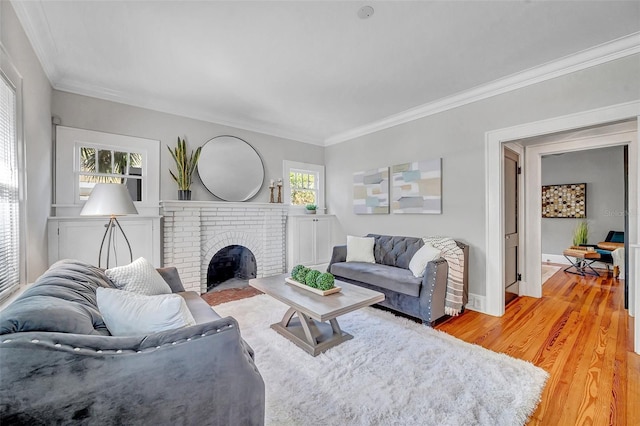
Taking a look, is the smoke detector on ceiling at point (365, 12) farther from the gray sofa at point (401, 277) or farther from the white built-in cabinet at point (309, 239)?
the white built-in cabinet at point (309, 239)

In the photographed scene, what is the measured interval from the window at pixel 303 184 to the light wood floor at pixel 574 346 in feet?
9.97

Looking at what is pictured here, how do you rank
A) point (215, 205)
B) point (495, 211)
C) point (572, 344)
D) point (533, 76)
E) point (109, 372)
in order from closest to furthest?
1. point (109, 372)
2. point (572, 344)
3. point (533, 76)
4. point (495, 211)
5. point (215, 205)

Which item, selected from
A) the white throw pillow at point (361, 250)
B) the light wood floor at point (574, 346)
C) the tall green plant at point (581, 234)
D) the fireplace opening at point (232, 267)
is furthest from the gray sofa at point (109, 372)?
the tall green plant at point (581, 234)

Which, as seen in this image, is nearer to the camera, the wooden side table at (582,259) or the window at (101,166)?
the window at (101,166)

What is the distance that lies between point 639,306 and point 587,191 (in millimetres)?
4698

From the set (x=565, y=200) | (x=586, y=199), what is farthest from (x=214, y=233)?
(x=586, y=199)

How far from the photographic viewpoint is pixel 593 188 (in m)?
5.56

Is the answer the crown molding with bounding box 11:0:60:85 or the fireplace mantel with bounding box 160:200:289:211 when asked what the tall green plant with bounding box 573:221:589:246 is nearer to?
the fireplace mantel with bounding box 160:200:289:211

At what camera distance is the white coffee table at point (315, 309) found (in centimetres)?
205

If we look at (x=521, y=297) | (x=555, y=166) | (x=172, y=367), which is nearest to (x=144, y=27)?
(x=172, y=367)

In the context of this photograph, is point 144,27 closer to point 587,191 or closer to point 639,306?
point 639,306

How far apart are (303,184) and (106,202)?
10.5 ft

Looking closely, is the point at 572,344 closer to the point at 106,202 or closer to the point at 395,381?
the point at 395,381

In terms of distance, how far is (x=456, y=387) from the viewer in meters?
1.79
